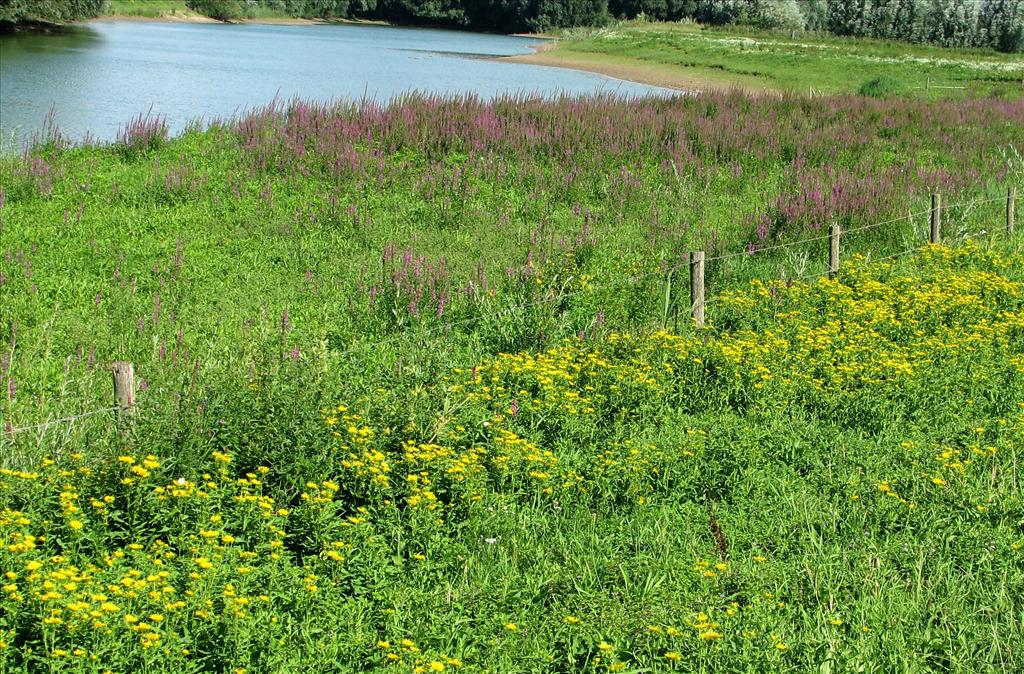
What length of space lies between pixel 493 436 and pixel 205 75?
3926cm

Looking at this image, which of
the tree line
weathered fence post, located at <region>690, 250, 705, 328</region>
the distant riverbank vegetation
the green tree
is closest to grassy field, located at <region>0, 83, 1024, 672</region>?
weathered fence post, located at <region>690, 250, 705, 328</region>

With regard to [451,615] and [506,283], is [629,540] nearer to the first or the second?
[451,615]

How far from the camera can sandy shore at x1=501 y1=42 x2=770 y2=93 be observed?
54.0 m

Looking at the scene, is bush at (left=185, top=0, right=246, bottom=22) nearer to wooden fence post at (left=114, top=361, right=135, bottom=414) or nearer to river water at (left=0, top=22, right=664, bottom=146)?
river water at (left=0, top=22, right=664, bottom=146)

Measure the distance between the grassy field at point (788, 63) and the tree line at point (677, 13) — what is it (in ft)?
35.9

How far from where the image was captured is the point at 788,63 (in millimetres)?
61094

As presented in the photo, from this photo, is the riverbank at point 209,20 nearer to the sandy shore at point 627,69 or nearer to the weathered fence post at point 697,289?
the sandy shore at point 627,69

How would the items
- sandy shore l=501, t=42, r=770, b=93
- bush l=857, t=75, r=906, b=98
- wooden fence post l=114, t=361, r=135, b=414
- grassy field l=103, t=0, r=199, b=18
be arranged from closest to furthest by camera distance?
wooden fence post l=114, t=361, r=135, b=414 → bush l=857, t=75, r=906, b=98 → sandy shore l=501, t=42, r=770, b=93 → grassy field l=103, t=0, r=199, b=18

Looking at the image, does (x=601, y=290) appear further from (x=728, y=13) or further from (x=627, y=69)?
(x=728, y=13)

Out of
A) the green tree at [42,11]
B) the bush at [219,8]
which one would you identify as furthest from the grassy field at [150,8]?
the green tree at [42,11]

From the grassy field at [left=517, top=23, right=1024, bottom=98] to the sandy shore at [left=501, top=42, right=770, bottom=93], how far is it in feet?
0.21

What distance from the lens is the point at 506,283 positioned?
1183cm

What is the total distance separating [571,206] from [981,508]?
421 inches

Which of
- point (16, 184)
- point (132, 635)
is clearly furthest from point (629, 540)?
point (16, 184)
